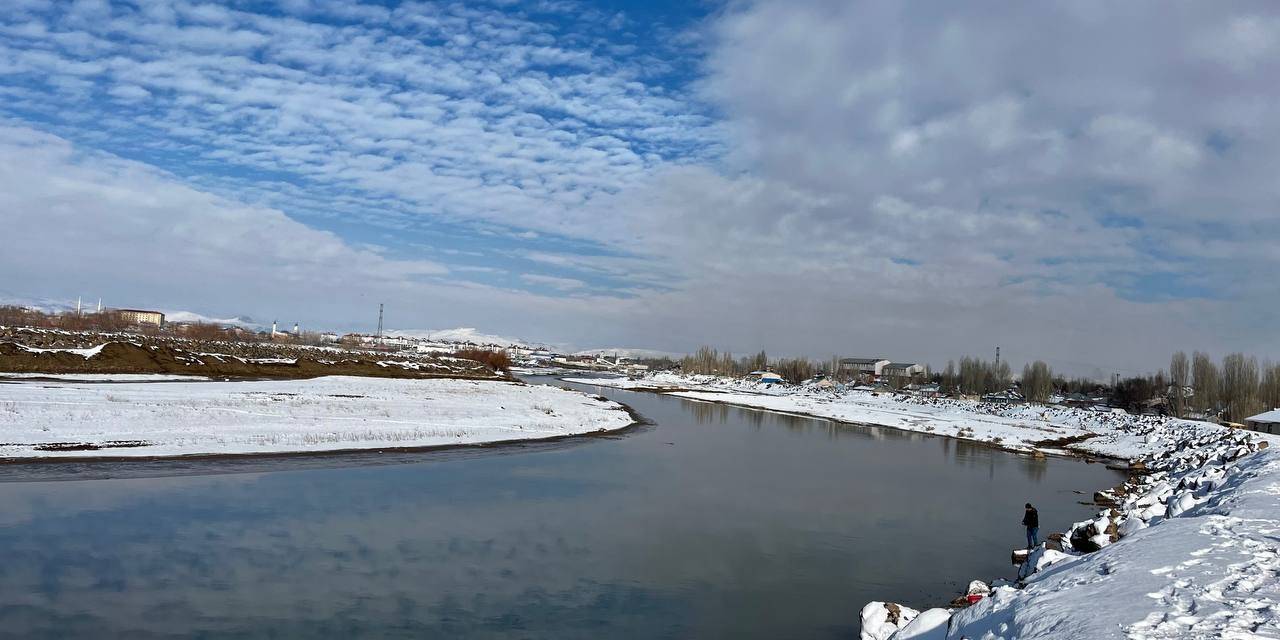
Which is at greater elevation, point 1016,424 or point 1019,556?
point 1019,556

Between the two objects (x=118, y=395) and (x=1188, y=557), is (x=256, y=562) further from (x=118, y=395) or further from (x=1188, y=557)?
(x=118, y=395)

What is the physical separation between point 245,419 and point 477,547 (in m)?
18.1

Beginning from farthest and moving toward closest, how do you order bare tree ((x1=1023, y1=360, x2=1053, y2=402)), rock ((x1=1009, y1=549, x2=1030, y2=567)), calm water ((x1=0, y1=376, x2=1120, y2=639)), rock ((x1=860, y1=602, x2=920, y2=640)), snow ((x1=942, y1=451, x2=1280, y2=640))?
1. bare tree ((x1=1023, y1=360, x2=1053, y2=402))
2. rock ((x1=1009, y1=549, x2=1030, y2=567))
3. calm water ((x1=0, y1=376, x2=1120, y2=639))
4. rock ((x1=860, y1=602, x2=920, y2=640))
5. snow ((x1=942, y1=451, x2=1280, y2=640))

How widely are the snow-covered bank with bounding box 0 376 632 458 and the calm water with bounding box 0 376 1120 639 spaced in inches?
96.8

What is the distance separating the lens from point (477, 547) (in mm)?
13062

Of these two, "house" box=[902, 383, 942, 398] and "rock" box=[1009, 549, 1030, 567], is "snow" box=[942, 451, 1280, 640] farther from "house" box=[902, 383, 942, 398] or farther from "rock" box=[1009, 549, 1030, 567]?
"house" box=[902, 383, 942, 398]

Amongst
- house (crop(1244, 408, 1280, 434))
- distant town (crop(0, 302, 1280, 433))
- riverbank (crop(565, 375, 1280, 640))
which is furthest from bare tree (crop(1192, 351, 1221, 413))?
riverbank (crop(565, 375, 1280, 640))

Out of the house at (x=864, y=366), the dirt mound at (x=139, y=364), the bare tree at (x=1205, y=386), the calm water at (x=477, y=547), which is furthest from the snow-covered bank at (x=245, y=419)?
the house at (x=864, y=366)

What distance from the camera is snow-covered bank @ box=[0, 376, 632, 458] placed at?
2105 cm

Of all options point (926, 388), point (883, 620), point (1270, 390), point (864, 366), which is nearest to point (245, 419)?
point (883, 620)

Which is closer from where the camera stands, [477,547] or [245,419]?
[477,547]

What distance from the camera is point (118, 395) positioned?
97.6ft

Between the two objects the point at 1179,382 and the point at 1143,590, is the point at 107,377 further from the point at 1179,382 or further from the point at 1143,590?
the point at 1179,382

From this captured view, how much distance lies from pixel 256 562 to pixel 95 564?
2.20m
